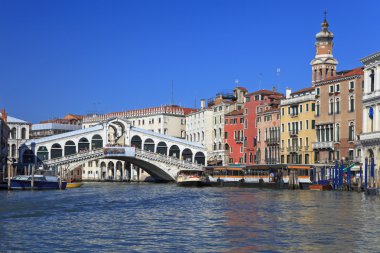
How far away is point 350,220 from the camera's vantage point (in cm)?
2200

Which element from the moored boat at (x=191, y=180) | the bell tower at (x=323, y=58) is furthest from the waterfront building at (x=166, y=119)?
the moored boat at (x=191, y=180)

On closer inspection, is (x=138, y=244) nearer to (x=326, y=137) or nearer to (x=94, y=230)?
(x=94, y=230)

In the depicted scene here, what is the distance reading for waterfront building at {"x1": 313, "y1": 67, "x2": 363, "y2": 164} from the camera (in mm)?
50094

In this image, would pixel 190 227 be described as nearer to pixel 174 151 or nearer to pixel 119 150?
pixel 119 150

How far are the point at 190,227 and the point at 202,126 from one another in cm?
5323

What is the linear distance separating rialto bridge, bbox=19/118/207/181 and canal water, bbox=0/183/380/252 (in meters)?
30.9

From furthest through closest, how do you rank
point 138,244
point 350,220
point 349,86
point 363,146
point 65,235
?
point 349,86 → point 363,146 → point 350,220 → point 65,235 → point 138,244

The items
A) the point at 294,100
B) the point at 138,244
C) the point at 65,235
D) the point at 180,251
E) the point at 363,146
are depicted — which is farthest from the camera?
the point at 294,100

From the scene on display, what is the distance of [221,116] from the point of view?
70.1 m

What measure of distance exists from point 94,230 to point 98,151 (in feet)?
136

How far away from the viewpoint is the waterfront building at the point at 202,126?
72312mm

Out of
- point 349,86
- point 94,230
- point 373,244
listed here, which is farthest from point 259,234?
point 349,86

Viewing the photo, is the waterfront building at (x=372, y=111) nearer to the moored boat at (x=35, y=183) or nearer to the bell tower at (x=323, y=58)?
the bell tower at (x=323, y=58)

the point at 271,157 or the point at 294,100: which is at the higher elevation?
the point at 294,100
